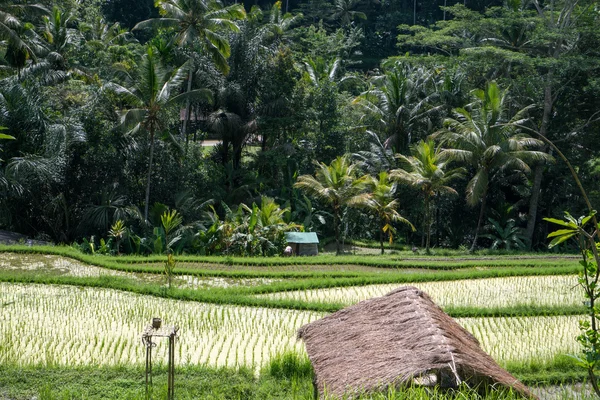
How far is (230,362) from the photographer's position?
→ 28.9ft

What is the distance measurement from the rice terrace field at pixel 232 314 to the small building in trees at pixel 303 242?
1.93m

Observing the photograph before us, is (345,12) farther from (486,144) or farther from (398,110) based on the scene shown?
(486,144)

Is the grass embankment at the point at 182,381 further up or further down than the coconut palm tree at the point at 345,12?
further down

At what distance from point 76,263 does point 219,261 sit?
2.93m

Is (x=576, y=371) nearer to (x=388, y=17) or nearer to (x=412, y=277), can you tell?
(x=412, y=277)

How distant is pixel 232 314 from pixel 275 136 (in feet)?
48.8

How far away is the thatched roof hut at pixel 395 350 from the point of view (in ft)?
21.1

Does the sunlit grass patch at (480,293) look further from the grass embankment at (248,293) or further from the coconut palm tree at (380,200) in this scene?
the coconut palm tree at (380,200)

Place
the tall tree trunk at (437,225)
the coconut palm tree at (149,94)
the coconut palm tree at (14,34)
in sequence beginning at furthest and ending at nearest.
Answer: the tall tree trunk at (437,225) → the coconut palm tree at (149,94) → the coconut palm tree at (14,34)

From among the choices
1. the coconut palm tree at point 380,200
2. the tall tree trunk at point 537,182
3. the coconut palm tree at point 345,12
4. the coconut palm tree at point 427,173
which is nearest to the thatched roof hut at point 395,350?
the coconut palm tree at point 380,200

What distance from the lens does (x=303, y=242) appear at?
61.1ft

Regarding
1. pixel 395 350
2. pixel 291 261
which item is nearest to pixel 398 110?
pixel 291 261

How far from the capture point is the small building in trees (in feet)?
61.3

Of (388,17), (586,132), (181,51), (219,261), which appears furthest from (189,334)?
(388,17)
